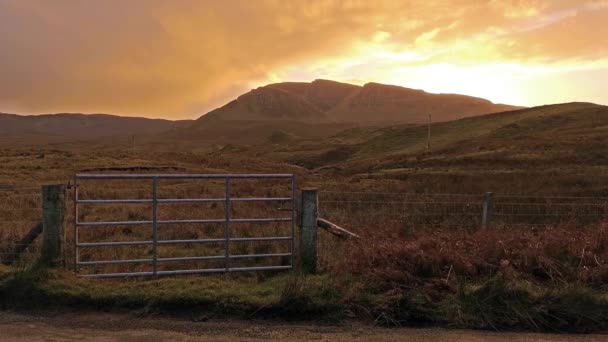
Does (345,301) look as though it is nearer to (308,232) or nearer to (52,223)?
(308,232)

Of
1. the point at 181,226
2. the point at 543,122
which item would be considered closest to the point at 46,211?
the point at 181,226

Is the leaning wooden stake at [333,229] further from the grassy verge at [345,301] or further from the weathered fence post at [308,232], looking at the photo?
the grassy verge at [345,301]

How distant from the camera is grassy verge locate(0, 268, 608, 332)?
601 cm

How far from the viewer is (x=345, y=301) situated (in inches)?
249

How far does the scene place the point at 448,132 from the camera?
91.4 metres

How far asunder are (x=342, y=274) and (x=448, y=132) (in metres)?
88.8

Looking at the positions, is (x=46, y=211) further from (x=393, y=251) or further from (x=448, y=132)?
(x=448, y=132)

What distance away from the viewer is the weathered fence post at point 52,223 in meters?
7.40

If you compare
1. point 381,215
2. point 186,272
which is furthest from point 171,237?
point 381,215

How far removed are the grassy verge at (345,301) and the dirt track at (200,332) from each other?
9.9 inches

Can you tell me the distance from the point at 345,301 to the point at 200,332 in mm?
1873

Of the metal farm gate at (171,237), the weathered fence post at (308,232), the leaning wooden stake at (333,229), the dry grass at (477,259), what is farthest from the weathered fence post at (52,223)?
the dry grass at (477,259)

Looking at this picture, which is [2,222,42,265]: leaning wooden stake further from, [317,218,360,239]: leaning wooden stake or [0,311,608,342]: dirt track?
[317,218,360,239]: leaning wooden stake

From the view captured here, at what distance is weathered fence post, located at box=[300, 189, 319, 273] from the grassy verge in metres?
0.79
